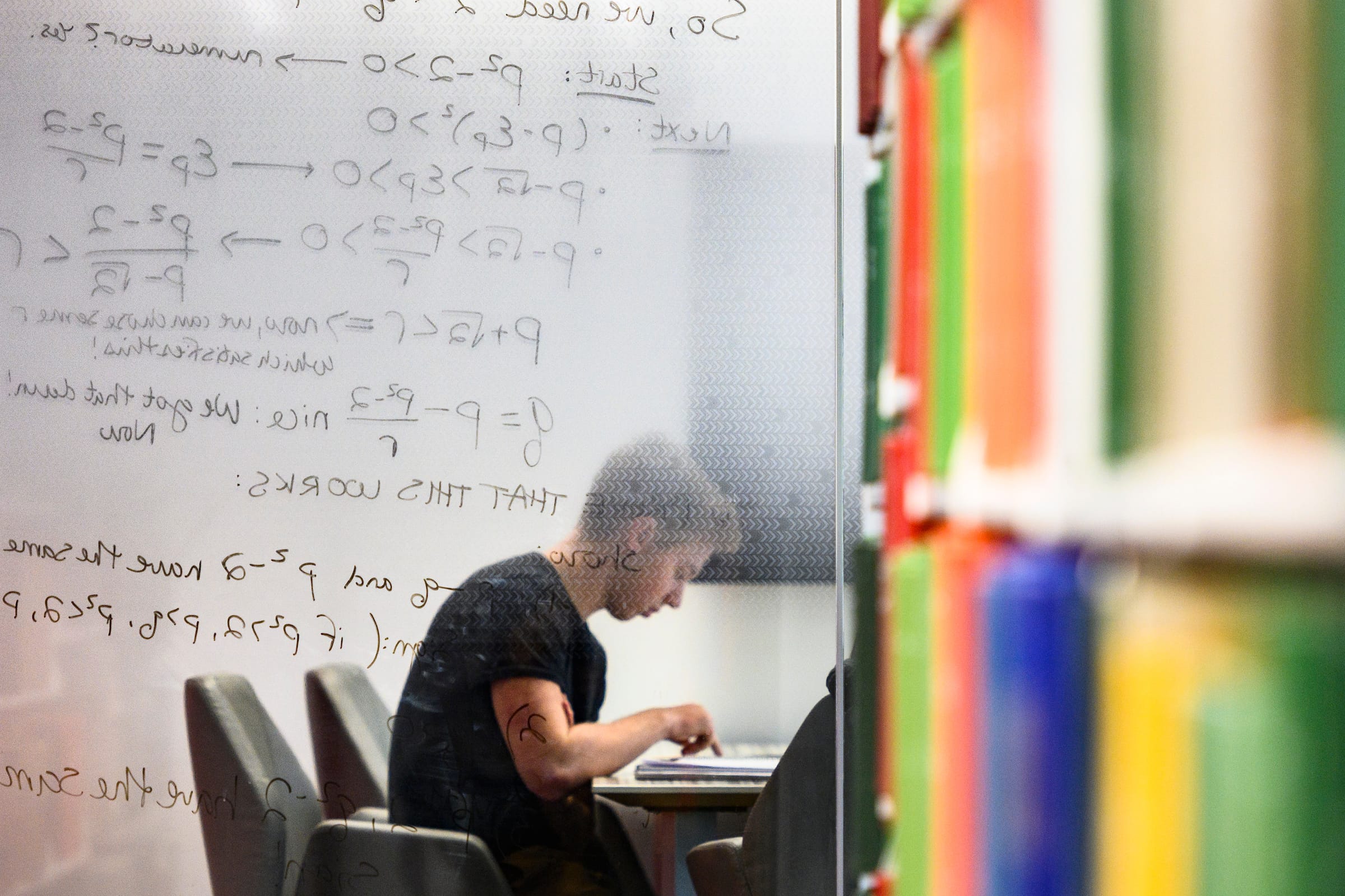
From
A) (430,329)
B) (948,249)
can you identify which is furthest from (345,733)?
(948,249)

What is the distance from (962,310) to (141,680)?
1.35 m

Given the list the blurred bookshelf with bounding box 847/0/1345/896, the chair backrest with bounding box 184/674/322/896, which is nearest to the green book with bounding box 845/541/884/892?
the blurred bookshelf with bounding box 847/0/1345/896

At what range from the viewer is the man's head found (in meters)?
1.51

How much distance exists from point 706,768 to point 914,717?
2.99ft

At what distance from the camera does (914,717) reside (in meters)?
0.64

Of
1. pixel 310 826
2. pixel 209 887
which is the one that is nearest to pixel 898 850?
pixel 310 826

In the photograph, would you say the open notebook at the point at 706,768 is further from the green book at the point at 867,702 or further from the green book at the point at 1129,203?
the green book at the point at 1129,203

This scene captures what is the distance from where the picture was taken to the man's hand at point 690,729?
4.93 feet

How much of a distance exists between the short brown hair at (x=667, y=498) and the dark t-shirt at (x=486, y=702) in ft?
0.45

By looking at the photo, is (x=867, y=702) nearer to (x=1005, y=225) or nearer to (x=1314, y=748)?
(x=1005, y=225)

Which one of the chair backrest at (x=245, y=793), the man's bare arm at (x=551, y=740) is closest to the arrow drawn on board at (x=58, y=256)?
the chair backrest at (x=245, y=793)

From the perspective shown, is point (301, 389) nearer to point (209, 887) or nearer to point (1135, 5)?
point (209, 887)

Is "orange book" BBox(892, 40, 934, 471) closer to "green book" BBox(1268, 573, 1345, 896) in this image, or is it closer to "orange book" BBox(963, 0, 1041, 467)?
"orange book" BBox(963, 0, 1041, 467)

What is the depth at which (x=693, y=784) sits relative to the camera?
4.91 feet
